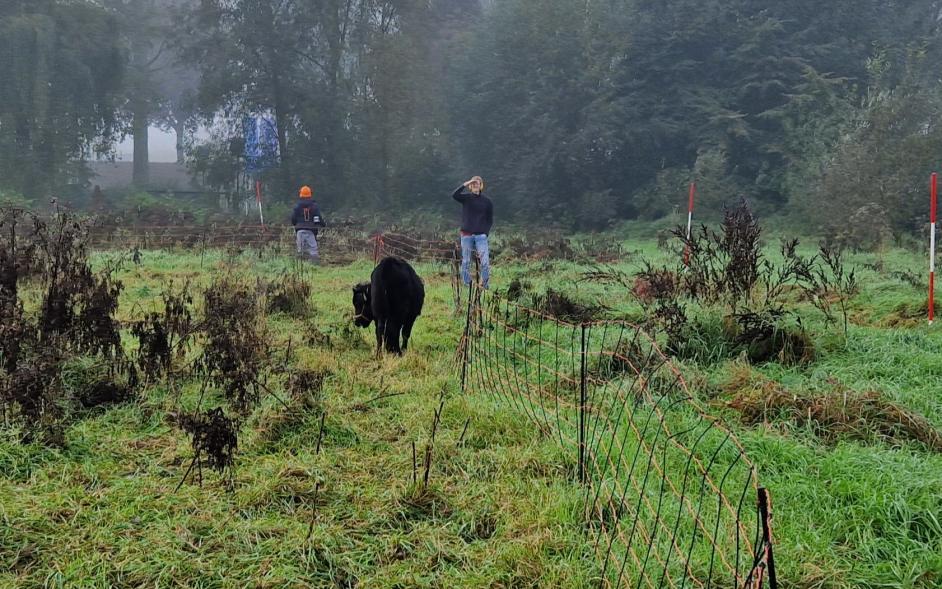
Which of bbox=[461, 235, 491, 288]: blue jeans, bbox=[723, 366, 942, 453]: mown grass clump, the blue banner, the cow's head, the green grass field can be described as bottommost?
the green grass field

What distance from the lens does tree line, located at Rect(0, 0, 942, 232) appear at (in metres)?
27.3

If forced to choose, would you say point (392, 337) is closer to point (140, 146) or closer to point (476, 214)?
point (476, 214)

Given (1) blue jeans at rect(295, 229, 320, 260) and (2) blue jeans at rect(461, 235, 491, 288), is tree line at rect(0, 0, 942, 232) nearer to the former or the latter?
(1) blue jeans at rect(295, 229, 320, 260)

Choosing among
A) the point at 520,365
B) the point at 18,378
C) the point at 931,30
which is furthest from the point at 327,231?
the point at 931,30

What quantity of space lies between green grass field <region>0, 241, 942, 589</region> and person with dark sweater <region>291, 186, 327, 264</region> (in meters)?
9.08

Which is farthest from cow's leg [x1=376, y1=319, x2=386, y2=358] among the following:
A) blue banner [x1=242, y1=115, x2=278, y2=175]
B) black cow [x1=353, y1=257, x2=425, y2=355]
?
blue banner [x1=242, y1=115, x2=278, y2=175]

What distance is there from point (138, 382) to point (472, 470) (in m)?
2.72

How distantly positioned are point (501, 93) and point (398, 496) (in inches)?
1118

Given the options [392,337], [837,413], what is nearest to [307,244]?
[392,337]

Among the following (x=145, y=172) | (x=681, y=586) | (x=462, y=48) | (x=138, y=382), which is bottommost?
(x=681, y=586)

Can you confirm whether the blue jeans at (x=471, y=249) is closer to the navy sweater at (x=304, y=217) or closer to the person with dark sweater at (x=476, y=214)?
the person with dark sweater at (x=476, y=214)

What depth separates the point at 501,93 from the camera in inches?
1185

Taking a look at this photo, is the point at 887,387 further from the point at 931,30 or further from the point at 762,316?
the point at 931,30

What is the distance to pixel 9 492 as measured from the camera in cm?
342
